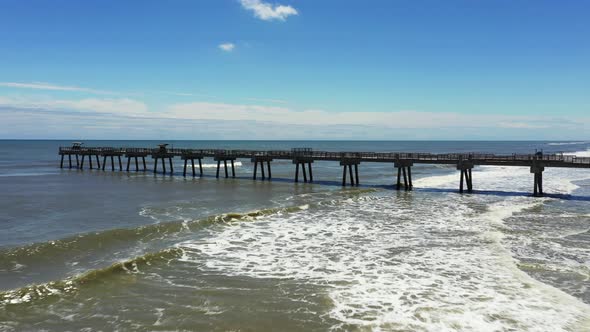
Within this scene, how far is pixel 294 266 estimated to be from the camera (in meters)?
16.8

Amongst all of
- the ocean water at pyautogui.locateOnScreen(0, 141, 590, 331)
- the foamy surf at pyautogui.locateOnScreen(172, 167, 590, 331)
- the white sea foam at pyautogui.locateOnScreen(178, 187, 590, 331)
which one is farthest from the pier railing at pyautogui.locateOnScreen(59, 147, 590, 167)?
the white sea foam at pyautogui.locateOnScreen(178, 187, 590, 331)

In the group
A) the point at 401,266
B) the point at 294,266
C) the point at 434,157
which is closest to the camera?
the point at 401,266

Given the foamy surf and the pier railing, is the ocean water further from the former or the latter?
the pier railing

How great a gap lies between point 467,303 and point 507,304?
1178mm

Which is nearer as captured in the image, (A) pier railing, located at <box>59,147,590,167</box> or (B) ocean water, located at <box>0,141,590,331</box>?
(B) ocean water, located at <box>0,141,590,331</box>

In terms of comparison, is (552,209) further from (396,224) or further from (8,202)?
(8,202)

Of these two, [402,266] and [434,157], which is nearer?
[402,266]

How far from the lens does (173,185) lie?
45594 mm

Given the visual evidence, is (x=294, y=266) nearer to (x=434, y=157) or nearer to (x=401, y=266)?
(x=401, y=266)

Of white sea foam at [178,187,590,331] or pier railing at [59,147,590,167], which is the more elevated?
pier railing at [59,147,590,167]

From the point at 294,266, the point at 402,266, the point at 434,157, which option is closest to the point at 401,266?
the point at 402,266

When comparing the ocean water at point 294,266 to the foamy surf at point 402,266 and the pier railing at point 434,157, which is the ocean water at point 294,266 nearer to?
the foamy surf at point 402,266

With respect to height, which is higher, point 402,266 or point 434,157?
point 434,157

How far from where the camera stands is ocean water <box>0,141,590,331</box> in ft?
39.7
